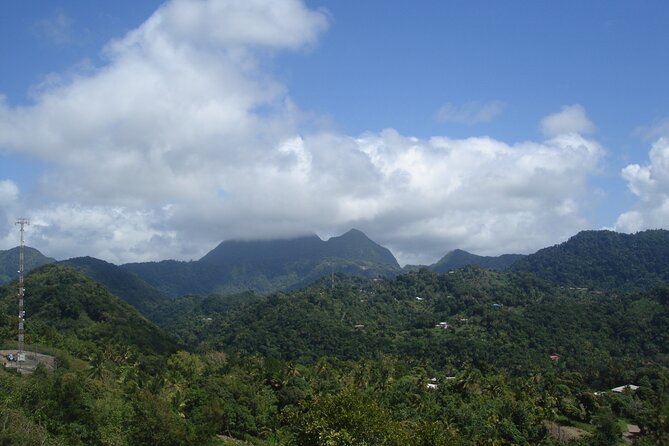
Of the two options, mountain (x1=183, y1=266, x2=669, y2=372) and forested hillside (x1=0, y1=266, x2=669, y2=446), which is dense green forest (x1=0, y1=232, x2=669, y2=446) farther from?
mountain (x1=183, y1=266, x2=669, y2=372)

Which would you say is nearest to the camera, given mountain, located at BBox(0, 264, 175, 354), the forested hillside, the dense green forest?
the forested hillside

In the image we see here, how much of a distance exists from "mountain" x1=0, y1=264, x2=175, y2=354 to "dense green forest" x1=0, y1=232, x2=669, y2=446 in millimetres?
479

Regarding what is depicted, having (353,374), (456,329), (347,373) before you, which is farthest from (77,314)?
(456,329)

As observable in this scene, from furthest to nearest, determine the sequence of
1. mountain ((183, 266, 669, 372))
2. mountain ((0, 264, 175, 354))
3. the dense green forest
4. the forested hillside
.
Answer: mountain ((183, 266, 669, 372)) → mountain ((0, 264, 175, 354)) → the dense green forest → the forested hillside

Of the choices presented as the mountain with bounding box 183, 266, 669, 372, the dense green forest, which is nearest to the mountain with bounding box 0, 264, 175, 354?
the dense green forest

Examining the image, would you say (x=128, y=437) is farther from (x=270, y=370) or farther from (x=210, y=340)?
(x=210, y=340)

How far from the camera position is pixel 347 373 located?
87.8 meters

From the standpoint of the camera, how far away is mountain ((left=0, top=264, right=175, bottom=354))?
10594 cm

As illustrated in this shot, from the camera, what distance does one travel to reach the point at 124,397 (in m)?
59.1

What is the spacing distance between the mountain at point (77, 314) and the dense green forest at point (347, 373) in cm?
48

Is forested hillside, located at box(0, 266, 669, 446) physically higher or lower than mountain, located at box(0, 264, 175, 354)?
lower

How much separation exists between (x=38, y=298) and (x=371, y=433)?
123504 millimetres

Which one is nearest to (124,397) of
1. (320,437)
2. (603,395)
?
(320,437)

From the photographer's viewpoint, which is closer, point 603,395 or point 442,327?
point 603,395
